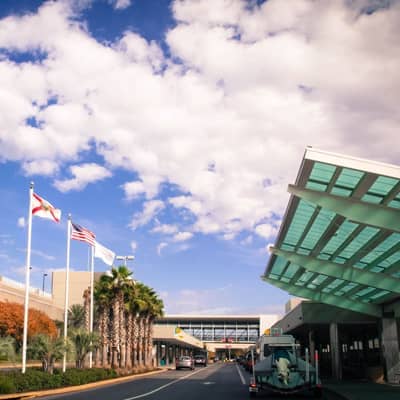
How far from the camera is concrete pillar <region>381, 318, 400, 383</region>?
3484cm

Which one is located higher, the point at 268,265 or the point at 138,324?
the point at 268,265

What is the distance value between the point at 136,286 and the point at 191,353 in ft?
307

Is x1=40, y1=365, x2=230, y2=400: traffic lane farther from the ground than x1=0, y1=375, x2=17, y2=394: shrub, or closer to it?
closer to it

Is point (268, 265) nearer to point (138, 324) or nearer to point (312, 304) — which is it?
point (312, 304)

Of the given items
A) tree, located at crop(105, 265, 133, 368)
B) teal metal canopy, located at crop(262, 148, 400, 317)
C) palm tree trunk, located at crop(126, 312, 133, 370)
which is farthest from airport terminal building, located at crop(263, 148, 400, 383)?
palm tree trunk, located at crop(126, 312, 133, 370)

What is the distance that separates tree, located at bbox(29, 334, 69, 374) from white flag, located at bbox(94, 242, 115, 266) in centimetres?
852

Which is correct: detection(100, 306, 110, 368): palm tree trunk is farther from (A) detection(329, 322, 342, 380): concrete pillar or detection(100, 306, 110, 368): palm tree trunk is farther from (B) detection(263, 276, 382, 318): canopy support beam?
(A) detection(329, 322, 342, 380): concrete pillar

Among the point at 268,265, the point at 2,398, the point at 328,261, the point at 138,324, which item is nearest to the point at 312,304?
the point at 268,265

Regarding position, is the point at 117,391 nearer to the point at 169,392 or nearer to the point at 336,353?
the point at 169,392

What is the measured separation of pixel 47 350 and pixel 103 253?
404 inches

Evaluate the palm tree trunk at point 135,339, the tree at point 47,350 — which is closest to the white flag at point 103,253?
the tree at point 47,350

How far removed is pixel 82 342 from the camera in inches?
1431

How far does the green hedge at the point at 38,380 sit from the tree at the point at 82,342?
241 cm

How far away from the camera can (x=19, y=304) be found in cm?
6481
